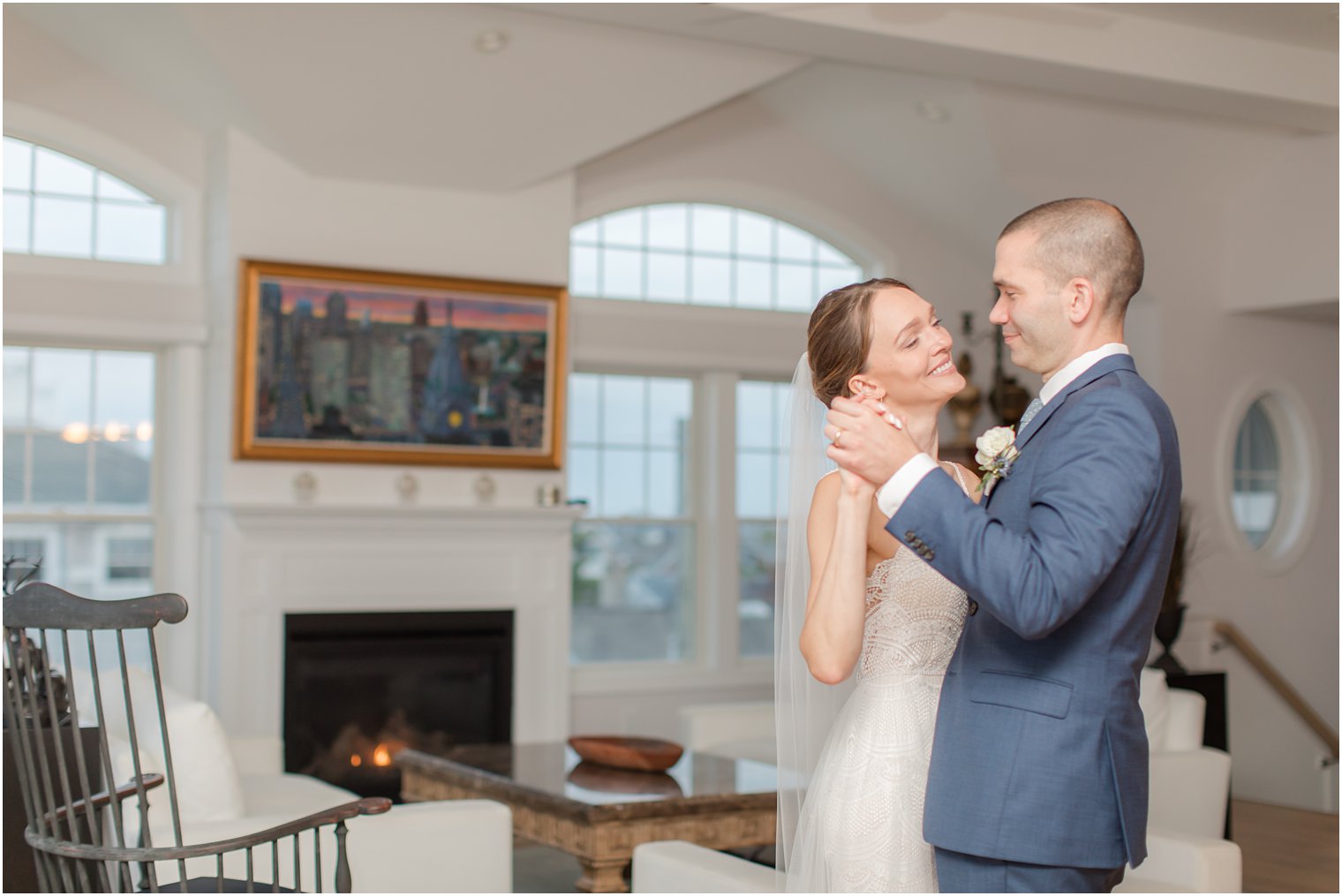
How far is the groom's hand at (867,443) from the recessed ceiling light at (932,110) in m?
5.42

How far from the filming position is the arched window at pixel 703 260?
24.2 ft

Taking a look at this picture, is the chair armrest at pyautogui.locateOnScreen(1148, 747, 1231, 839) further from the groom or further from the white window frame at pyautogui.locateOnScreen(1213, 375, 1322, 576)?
the white window frame at pyautogui.locateOnScreen(1213, 375, 1322, 576)

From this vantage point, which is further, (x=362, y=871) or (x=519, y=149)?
(x=519, y=149)

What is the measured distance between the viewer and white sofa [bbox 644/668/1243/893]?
297 cm

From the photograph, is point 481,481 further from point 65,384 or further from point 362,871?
point 362,871

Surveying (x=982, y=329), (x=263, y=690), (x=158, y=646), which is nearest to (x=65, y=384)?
(x=158, y=646)

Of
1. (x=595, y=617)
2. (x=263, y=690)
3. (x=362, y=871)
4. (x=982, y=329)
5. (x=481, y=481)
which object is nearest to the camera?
(x=362, y=871)

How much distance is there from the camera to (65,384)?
20.5 ft

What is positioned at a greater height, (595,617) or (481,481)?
(481,481)

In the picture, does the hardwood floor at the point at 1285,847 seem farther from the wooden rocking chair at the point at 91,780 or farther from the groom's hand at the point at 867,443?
the groom's hand at the point at 867,443

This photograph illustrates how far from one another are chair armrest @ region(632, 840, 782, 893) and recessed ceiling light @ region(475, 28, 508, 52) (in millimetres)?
3690

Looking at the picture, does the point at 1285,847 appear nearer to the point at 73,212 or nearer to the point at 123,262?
the point at 123,262

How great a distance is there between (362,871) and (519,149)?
149 inches

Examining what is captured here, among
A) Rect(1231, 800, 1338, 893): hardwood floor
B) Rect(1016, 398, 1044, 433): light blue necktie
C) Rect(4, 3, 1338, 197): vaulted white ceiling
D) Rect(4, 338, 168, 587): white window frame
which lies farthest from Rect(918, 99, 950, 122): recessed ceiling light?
Rect(1016, 398, 1044, 433): light blue necktie
